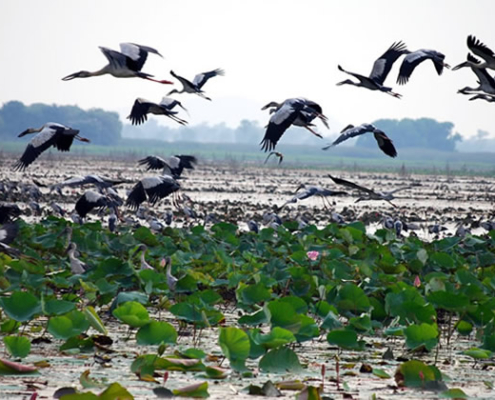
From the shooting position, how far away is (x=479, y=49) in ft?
34.8

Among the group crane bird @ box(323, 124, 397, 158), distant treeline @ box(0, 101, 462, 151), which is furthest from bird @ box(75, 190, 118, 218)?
distant treeline @ box(0, 101, 462, 151)

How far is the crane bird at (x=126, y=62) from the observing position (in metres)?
10.3

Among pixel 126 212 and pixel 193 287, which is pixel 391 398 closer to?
pixel 193 287

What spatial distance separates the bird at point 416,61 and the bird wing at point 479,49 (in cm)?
82

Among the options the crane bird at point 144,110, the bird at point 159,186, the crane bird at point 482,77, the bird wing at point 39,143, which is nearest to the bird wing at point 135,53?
the crane bird at point 144,110

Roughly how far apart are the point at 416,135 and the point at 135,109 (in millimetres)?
131223

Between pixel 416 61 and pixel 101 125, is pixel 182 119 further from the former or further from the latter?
pixel 101 125

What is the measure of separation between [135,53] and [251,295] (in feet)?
15.0

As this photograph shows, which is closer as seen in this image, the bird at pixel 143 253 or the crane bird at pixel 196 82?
the bird at pixel 143 253

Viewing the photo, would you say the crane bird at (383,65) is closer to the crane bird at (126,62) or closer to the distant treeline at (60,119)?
the crane bird at (126,62)

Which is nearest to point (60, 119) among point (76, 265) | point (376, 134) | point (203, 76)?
point (203, 76)

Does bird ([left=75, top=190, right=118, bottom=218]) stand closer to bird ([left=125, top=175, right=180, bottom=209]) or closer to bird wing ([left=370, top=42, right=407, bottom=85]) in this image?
bird ([left=125, top=175, right=180, bottom=209])

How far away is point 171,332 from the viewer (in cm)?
574

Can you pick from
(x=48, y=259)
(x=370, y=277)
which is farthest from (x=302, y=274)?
(x=48, y=259)
